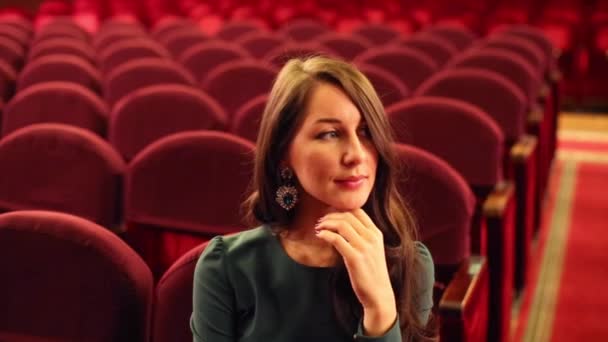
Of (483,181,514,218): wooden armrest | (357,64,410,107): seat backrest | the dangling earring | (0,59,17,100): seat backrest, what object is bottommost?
(483,181,514,218): wooden armrest

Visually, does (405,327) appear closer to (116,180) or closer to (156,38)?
(116,180)

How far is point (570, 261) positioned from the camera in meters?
1.98

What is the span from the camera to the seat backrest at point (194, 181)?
1198 mm

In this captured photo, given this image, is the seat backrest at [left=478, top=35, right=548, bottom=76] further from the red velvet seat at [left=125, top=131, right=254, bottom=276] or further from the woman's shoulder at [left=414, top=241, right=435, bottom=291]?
the woman's shoulder at [left=414, top=241, right=435, bottom=291]

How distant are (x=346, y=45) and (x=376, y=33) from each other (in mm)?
621

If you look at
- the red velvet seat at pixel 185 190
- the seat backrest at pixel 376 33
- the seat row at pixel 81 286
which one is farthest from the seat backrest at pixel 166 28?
the seat row at pixel 81 286

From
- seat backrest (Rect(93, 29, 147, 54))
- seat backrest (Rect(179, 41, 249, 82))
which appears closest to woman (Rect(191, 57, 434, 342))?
seat backrest (Rect(179, 41, 249, 82))

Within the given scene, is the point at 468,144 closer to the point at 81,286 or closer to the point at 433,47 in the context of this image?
the point at 81,286

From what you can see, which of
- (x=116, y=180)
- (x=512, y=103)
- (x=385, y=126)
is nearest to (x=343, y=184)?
(x=385, y=126)

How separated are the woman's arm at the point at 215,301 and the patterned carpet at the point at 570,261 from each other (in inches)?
41.0

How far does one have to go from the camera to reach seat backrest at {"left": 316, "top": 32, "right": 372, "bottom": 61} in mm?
3113

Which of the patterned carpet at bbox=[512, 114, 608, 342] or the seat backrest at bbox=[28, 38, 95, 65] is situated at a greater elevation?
the seat backrest at bbox=[28, 38, 95, 65]

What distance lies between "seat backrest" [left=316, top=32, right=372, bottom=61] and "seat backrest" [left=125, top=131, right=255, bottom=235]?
6.32 feet

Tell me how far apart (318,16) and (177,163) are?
4297mm
